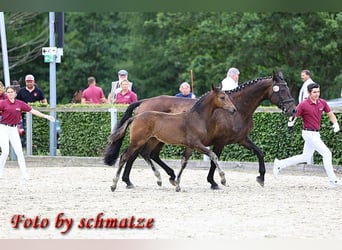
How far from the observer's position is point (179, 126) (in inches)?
477

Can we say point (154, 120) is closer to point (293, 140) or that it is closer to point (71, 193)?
point (71, 193)

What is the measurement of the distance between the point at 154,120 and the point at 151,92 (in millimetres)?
27648

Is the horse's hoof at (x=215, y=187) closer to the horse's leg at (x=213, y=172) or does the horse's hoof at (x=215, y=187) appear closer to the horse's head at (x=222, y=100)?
the horse's leg at (x=213, y=172)

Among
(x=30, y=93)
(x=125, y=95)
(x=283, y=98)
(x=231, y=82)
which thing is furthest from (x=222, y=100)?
(x=30, y=93)

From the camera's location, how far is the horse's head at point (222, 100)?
12055mm

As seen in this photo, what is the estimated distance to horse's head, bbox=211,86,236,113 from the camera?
475 inches

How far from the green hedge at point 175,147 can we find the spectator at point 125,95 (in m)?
0.39

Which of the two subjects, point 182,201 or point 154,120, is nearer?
point 182,201

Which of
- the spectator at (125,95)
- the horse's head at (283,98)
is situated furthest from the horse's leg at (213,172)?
the spectator at (125,95)

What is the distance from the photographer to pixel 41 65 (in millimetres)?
39969

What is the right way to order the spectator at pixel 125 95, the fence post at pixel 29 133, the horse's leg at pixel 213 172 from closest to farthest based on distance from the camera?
the horse's leg at pixel 213 172, the spectator at pixel 125 95, the fence post at pixel 29 133
